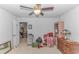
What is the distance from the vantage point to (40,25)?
9.24 meters

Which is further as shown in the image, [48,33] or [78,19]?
[48,33]

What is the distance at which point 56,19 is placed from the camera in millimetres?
8844

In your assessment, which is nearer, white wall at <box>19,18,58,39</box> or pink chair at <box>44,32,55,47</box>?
pink chair at <box>44,32,55,47</box>

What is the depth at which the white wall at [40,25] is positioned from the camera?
9008mm

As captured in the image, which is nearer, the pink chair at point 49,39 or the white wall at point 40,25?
the pink chair at point 49,39

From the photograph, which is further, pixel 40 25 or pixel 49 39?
pixel 40 25

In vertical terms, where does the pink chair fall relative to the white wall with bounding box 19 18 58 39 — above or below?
below

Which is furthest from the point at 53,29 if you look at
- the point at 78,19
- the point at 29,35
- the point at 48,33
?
the point at 78,19

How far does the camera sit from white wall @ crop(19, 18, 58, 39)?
355 inches

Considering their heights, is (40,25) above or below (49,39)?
above

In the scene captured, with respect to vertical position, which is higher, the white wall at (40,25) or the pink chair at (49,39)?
the white wall at (40,25)
